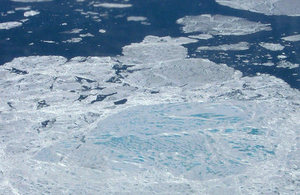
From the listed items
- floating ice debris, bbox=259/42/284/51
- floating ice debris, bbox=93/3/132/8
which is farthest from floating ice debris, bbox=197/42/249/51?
floating ice debris, bbox=93/3/132/8

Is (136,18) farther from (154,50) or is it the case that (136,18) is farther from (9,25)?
(9,25)

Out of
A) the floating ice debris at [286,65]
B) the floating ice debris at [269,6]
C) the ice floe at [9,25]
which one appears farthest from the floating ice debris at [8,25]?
the floating ice debris at [286,65]

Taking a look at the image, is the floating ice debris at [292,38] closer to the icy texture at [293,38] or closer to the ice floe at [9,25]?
the icy texture at [293,38]

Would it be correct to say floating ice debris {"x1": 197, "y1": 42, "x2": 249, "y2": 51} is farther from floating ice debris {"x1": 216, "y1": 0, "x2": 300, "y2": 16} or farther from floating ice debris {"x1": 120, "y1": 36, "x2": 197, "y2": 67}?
floating ice debris {"x1": 216, "y1": 0, "x2": 300, "y2": 16}

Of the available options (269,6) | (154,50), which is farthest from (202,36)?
(269,6)

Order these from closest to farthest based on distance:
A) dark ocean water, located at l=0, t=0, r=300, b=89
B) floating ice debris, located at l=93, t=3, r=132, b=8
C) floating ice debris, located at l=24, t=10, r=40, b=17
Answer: dark ocean water, located at l=0, t=0, r=300, b=89 → floating ice debris, located at l=24, t=10, r=40, b=17 → floating ice debris, located at l=93, t=3, r=132, b=8

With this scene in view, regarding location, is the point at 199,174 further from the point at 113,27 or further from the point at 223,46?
the point at 113,27
